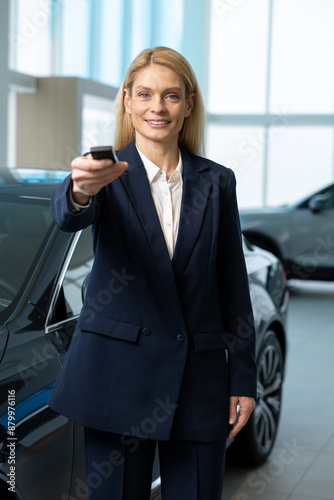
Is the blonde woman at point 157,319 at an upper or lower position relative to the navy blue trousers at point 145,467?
upper

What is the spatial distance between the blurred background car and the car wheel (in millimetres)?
5522

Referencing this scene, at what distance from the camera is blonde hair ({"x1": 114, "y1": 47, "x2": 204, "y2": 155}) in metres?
1.87

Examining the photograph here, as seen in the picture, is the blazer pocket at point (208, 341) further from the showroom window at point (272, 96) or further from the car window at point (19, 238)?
the showroom window at point (272, 96)

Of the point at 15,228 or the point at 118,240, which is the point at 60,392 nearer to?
the point at 118,240

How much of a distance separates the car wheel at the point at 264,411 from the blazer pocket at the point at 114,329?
1.97 metres

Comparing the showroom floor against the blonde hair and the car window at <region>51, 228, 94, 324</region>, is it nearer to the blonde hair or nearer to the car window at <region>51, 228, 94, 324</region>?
the car window at <region>51, 228, 94, 324</region>

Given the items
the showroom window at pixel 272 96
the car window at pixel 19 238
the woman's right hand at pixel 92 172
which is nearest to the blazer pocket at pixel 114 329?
the woman's right hand at pixel 92 172

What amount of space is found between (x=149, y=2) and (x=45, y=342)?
1378cm

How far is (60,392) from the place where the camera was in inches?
73.1

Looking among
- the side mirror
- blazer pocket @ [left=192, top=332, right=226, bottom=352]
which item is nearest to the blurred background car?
the side mirror

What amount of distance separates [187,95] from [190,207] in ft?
0.91

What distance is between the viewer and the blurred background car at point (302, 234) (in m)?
9.45

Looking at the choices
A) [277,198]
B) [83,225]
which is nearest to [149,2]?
[277,198]

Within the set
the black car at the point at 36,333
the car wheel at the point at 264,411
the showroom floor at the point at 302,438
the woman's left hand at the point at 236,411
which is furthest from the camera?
the car wheel at the point at 264,411
